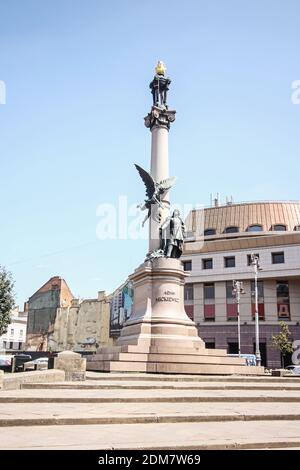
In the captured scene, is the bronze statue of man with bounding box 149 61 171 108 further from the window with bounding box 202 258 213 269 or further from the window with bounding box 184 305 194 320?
the window with bounding box 184 305 194 320

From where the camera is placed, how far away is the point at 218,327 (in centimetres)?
5384

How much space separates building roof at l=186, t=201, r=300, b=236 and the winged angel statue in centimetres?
4120

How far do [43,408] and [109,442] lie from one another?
291 centimetres

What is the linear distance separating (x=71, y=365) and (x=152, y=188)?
12.5 meters

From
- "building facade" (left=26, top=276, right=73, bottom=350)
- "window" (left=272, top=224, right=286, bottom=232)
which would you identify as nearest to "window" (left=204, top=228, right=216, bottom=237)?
"window" (left=272, top=224, right=286, bottom=232)

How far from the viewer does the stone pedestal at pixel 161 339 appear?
18.0m

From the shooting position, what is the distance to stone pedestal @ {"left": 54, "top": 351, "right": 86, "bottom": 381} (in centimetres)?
1334

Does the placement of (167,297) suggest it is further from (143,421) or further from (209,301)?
(209,301)

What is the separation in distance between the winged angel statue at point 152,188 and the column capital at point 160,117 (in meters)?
3.18

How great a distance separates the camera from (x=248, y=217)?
6438 centimetres

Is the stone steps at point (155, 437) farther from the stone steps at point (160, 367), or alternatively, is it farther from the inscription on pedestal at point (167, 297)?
the inscription on pedestal at point (167, 297)

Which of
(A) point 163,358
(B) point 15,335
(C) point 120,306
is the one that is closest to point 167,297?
(A) point 163,358

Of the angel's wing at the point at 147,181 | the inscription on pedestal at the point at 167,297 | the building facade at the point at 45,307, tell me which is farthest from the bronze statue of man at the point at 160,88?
the building facade at the point at 45,307
